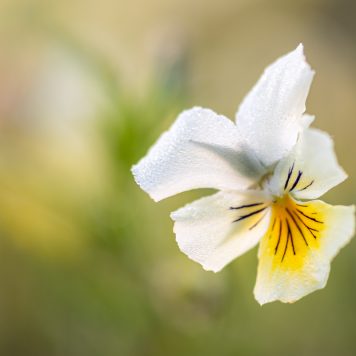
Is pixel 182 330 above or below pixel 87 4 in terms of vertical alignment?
below

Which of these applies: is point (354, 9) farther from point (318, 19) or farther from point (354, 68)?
point (354, 68)

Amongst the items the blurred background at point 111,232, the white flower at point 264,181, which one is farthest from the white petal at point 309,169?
the blurred background at point 111,232

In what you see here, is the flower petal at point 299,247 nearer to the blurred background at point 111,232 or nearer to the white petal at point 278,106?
the white petal at point 278,106

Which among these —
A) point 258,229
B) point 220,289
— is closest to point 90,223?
point 220,289

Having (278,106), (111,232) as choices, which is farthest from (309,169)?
(111,232)

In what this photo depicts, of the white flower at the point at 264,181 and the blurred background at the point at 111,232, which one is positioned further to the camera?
the blurred background at the point at 111,232

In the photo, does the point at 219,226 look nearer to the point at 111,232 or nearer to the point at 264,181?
the point at 264,181

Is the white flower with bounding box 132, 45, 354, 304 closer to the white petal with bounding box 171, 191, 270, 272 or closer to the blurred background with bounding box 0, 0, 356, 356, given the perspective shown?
the white petal with bounding box 171, 191, 270, 272

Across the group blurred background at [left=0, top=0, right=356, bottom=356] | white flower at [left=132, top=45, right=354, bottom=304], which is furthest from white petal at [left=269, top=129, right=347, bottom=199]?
blurred background at [left=0, top=0, right=356, bottom=356]
